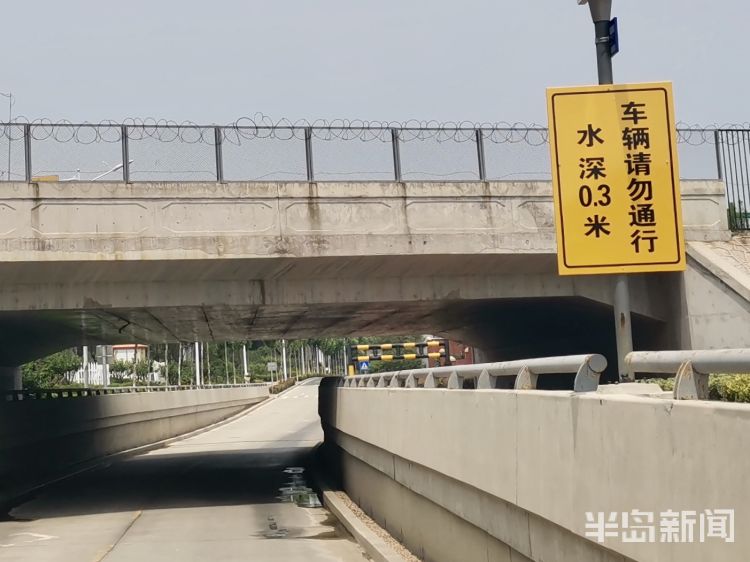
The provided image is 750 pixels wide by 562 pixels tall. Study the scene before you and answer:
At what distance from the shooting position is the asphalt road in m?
15.2

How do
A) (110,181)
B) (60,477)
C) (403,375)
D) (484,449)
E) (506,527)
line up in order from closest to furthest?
(506,527) → (484,449) → (403,375) → (110,181) → (60,477)

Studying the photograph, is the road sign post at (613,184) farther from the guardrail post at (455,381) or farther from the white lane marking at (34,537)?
the white lane marking at (34,537)

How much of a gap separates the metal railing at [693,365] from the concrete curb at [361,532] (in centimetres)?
729

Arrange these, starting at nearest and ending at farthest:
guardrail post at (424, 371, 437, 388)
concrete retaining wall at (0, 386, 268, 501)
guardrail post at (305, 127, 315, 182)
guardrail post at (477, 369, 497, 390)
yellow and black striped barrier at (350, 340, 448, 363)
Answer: guardrail post at (477, 369, 497, 390) → guardrail post at (424, 371, 437, 388) → guardrail post at (305, 127, 315, 182) → concrete retaining wall at (0, 386, 268, 501) → yellow and black striped barrier at (350, 340, 448, 363)

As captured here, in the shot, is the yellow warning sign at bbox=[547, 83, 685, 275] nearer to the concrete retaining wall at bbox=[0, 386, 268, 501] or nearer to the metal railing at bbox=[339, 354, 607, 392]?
the metal railing at bbox=[339, 354, 607, 392]

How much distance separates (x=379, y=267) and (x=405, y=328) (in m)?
16.6

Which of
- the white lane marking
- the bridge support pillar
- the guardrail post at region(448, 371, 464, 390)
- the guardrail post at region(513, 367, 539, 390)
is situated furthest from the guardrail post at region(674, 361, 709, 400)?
the bridge support pillar

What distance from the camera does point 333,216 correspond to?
22.0 meters

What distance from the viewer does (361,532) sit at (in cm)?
1505

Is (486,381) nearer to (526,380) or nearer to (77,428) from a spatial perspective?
(526,380)

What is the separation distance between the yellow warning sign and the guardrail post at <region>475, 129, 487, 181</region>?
1072 centimetres

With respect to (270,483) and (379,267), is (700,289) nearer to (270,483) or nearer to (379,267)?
(379,267)

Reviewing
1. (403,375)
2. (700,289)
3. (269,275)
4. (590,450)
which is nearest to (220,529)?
(403,375)

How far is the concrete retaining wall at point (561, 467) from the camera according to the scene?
445 centimetres
